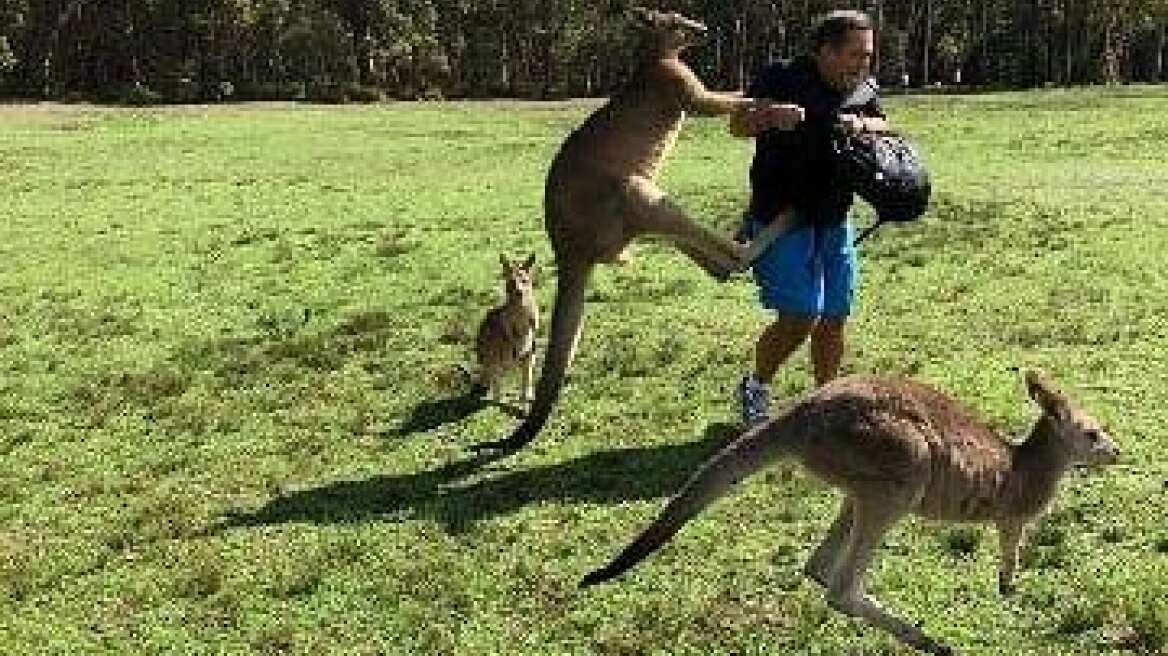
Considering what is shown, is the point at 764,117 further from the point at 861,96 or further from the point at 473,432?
the point at 473,432

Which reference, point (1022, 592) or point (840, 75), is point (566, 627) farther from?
point (840, 75)

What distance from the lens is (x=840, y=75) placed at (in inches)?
300

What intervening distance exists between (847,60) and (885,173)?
0.58m

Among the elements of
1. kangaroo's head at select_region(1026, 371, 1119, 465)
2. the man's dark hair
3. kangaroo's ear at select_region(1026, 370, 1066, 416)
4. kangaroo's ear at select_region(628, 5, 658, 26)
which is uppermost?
kangaroo's ear at select_region(628, 5, 658, 26)

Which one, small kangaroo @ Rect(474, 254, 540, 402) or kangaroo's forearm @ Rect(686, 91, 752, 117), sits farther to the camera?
small kangaroo @ Rect(474, 254, 540, 402)

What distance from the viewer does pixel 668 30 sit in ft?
23.0

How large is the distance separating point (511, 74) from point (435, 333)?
187ft

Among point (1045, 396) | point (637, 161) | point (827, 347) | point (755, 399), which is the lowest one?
point (755, 399)

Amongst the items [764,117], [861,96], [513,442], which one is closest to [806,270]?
[861,96]

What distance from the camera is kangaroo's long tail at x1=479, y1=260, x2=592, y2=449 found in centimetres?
750

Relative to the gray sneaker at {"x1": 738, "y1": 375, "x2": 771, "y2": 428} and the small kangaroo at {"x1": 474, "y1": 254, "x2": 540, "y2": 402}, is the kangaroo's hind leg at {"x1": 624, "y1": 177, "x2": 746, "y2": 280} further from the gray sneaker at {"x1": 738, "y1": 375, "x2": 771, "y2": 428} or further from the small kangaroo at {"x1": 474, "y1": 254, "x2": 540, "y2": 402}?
the small kangaroo at {"x1": 474, "y1": 254, "x2": 540, "y2": 402}

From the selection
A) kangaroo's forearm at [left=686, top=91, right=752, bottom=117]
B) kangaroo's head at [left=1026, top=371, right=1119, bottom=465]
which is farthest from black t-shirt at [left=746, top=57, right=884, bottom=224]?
kangaroo's head at [left=1026, top=371, right=1119, bottom=465]

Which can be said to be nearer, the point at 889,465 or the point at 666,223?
the point at 889,465

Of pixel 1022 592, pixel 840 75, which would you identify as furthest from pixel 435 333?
→ pixel 1022 592
